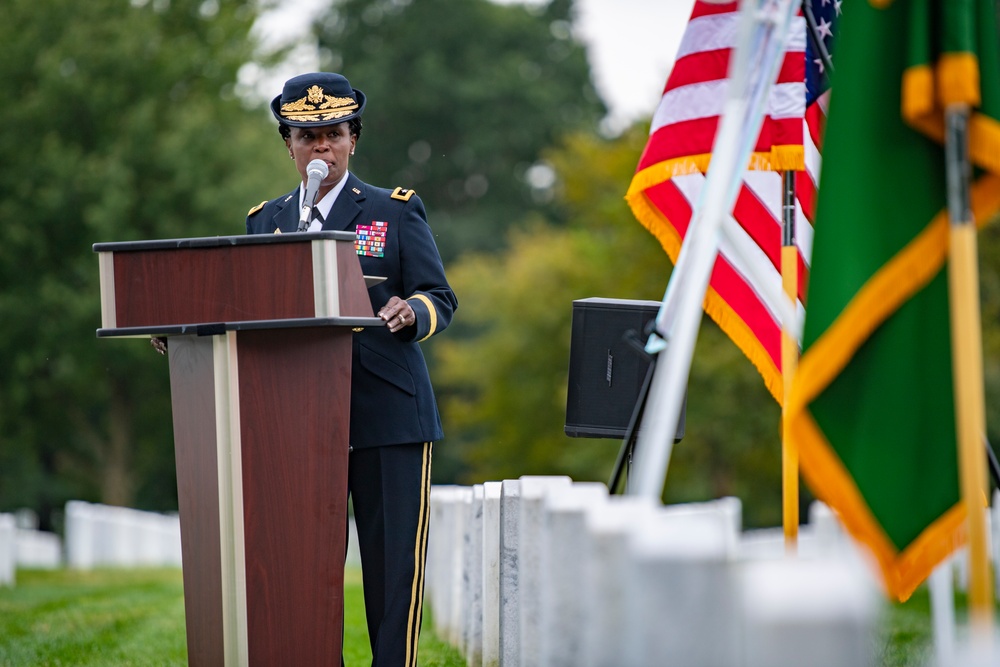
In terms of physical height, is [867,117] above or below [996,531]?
above

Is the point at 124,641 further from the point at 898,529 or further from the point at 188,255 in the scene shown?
the point at 898,529

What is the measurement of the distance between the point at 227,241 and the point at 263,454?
0.57 m

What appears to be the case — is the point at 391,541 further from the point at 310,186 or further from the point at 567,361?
the point at 567,361

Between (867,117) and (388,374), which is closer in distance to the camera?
(867,117)

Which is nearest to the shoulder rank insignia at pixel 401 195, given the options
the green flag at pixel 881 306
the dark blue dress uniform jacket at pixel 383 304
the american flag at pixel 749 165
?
the dark blue dress uniform jacket at pixel 383 304

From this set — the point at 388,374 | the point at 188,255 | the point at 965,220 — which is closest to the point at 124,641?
the point at 388,374

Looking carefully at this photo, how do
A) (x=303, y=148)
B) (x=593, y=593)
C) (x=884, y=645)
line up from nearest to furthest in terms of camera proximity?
(x=593, y=593) → (x=303, y=148) → (x=884, y=645)

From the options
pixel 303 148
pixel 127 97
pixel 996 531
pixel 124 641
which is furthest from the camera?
pixel 127 97

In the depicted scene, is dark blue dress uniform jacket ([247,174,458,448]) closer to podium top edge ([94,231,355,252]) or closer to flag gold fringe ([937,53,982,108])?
podium top edge ([94,231,355,252])

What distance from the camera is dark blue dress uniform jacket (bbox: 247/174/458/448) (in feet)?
13.9

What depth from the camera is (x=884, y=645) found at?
6.12 meters

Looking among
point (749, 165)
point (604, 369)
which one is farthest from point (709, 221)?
point (604, 369)

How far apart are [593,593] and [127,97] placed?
23096 millimetres

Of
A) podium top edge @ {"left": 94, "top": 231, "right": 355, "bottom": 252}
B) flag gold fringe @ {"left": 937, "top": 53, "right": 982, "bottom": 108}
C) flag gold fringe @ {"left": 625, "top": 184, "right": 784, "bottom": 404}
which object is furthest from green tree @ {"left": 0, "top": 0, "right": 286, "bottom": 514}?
flag gold fringe @ {"left": 937, "top": 53, "right": 982, "bottom": 108}
